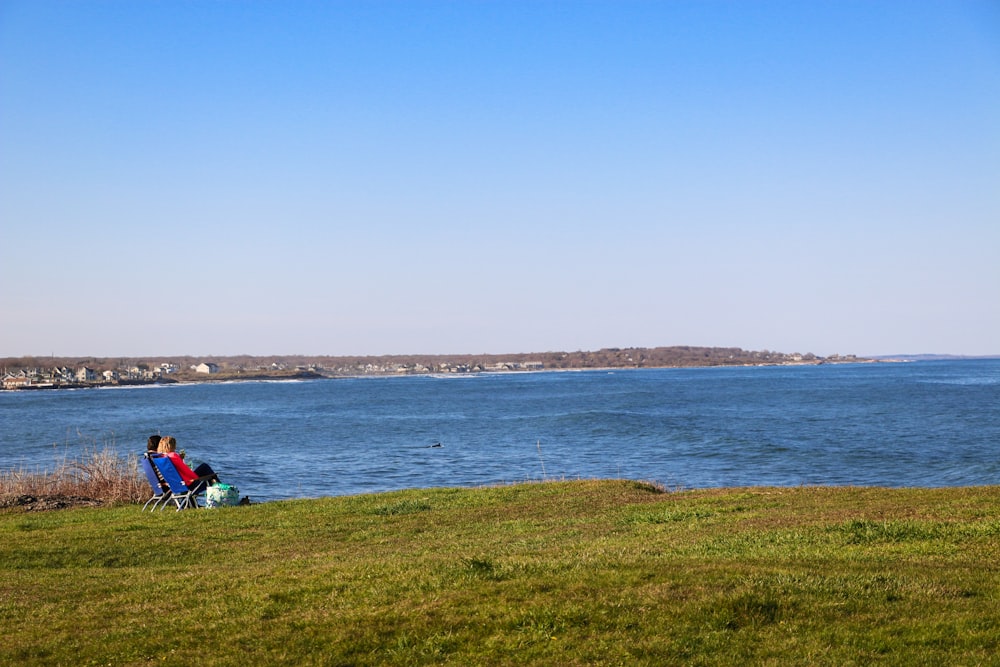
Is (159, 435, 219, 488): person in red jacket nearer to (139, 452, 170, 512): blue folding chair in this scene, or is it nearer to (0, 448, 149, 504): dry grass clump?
(139, 452, 170, 512): blue folding chair

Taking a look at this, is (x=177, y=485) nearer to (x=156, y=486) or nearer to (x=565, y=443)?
(x=156, y=486)

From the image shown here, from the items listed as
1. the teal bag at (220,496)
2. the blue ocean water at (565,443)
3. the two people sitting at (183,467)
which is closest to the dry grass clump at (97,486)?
the two people sitting at (183,467)

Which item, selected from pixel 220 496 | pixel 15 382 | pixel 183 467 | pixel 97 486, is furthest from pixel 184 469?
pixel 15 382

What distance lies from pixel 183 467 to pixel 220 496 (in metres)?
0.99

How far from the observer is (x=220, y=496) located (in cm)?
1852

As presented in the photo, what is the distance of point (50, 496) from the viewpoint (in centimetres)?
2111

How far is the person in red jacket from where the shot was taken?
61.2ft

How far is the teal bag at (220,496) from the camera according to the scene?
60.6ft

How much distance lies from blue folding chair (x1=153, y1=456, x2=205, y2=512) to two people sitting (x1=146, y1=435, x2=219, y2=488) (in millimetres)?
56

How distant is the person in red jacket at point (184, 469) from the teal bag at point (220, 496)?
12.9 inches

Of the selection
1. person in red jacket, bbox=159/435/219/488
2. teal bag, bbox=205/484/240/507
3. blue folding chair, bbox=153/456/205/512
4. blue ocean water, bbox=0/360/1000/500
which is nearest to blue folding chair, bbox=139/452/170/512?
blue folding chair, bbox=153/456/205/512

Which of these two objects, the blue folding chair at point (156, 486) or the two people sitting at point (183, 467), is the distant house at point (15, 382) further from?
the two people sitting at point (183, 467)

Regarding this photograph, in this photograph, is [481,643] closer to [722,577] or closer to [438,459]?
[722,577]

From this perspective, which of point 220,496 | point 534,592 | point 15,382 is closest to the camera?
point 534,592
